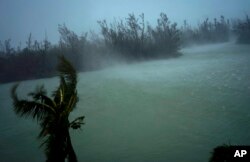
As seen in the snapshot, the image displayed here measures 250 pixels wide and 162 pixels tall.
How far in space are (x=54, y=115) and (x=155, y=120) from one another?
49.0ft

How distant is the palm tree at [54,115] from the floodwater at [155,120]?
7662mm

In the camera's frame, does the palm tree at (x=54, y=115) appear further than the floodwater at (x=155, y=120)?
No

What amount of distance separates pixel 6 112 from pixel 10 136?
26.8 feet

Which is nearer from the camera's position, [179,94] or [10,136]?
[10,136]

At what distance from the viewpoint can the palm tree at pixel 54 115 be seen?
10.8 metres

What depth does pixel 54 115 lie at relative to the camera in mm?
11227

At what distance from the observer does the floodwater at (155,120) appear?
761 inches

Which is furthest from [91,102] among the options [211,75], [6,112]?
[211,75]

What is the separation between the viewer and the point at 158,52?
6512 cm

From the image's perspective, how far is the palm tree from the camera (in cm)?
1080

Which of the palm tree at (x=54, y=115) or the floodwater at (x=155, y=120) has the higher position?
the palm tree at (x=54, y=115)

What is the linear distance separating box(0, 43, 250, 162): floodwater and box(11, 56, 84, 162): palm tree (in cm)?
766

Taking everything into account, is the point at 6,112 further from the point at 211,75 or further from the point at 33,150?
the point at 211,75

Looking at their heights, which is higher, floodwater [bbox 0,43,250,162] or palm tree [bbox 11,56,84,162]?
palm tree [bbox 11,56,84,162]
